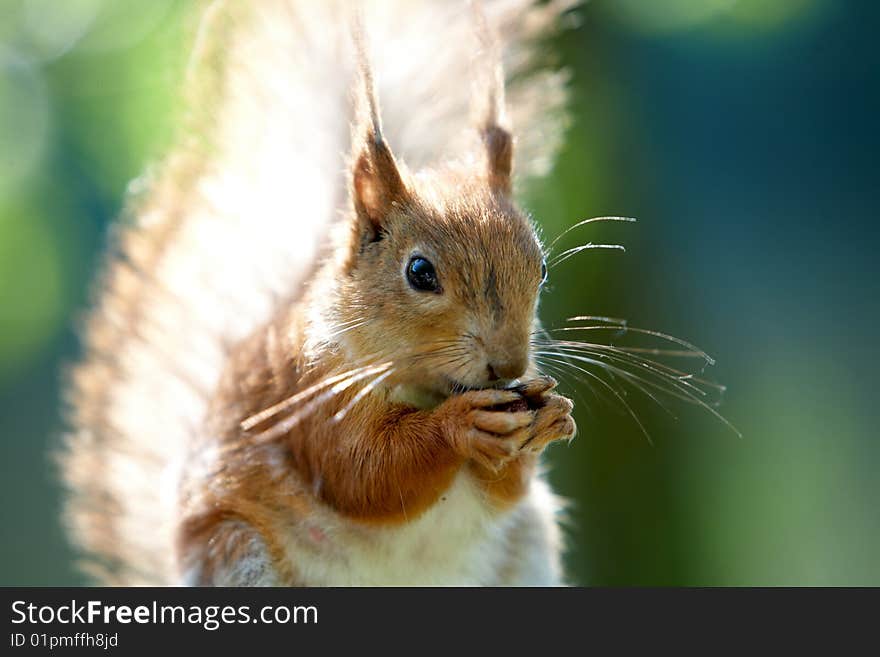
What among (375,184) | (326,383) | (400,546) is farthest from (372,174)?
(400,546)

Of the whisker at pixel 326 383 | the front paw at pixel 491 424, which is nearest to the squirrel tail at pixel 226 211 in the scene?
the whisker at pixel 326 383

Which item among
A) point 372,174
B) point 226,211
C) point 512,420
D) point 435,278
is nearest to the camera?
point 512,420

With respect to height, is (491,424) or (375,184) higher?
(375,184)

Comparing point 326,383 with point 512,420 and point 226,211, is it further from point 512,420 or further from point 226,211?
point 226,211

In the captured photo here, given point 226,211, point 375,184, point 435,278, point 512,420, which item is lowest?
point 512,420

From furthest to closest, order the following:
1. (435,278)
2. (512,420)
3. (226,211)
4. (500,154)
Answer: (226,211) < (500,154) < (435,278) < (512,420)

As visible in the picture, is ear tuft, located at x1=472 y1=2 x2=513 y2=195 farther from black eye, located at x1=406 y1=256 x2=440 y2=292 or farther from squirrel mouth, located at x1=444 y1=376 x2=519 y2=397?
squirrel mouth, located at x1=444 y1=376 x2=519 y2=397

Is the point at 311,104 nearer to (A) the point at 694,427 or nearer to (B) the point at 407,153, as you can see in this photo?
(B) the point at 407,153
